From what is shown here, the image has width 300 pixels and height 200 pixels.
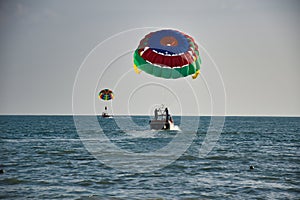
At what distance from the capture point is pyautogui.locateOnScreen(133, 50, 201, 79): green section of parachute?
88.1ft

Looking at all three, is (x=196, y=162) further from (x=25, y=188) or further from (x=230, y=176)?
(x=25, y=188)

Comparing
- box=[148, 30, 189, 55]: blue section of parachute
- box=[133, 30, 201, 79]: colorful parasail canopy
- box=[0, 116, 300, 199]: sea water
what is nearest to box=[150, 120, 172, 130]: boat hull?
box=[133, 30, 201, 79]: colorful parasail canopy

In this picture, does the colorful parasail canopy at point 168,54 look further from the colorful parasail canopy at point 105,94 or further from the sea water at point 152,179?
the colorful parasail canopy at point 105,94

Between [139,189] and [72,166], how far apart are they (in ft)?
Answer: 23.1

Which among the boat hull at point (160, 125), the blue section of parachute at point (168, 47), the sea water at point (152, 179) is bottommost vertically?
the sea water at point (152, 179)

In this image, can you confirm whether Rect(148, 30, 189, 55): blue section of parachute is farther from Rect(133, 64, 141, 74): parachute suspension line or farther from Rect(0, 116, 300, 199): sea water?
Rect(0, 116, 300, 199): sea water

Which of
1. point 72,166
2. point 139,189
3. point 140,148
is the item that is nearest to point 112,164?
point 72,166

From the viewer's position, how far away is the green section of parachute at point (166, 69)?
26844 millimetres

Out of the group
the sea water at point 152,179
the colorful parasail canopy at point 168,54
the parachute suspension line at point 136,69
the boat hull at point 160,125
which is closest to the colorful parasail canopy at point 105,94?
the boat hull at point 160,125

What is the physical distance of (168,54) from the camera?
25875mm

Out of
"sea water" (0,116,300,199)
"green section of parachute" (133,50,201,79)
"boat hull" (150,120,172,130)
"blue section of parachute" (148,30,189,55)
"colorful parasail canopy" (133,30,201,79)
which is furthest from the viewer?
"boat hull" (150,120,172,130)

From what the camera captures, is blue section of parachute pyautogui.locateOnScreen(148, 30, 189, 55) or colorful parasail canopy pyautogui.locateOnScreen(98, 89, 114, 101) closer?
blue section of parachute pyautogui.locateOnScreen(148, 30, 189, 55)

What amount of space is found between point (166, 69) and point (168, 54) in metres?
2.01

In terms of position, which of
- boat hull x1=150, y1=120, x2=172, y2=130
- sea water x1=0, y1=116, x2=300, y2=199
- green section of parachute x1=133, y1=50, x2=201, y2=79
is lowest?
sea water x1=0, y1=116, x2=300, y2=199
